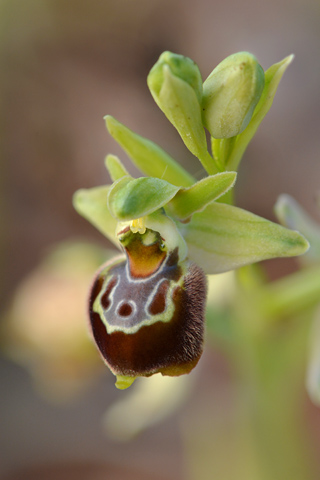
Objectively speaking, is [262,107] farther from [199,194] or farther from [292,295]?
[292,295]

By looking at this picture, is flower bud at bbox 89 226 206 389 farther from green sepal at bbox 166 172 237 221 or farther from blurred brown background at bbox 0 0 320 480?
blurred brown background at bbox 0 0 320 480

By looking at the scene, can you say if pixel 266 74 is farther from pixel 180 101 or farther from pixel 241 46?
pixel 241 46

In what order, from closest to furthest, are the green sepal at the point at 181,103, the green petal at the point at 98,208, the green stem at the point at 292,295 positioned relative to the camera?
1. the green sepal at the point at 181,103
2. the green petal at the point at 98,208
3. the green stem at the point at 292,295

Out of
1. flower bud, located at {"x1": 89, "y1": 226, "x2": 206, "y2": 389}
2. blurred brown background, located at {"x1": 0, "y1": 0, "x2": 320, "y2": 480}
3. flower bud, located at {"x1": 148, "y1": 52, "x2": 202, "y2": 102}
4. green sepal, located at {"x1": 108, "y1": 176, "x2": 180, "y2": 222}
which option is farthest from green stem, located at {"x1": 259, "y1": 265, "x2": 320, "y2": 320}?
blurred brown background, located at {"x1": 0, "y1": 0, "x2": 320, "y2": 480}

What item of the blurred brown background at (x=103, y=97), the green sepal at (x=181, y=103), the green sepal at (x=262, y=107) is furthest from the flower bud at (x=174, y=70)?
the blurred brown background at (x=103, y=97)

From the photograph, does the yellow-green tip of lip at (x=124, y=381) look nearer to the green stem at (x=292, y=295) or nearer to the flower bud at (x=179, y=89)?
the flower bud at (x=179, y=89)

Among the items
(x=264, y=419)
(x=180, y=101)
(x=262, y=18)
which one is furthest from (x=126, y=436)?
(x=262, y=18)

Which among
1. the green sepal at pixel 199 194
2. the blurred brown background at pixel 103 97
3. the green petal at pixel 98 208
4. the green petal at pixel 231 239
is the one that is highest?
the green sepal at pixel 199 194
